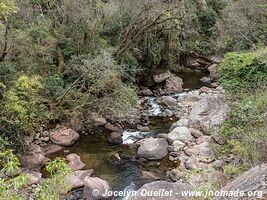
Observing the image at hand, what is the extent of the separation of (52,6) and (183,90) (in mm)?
8535

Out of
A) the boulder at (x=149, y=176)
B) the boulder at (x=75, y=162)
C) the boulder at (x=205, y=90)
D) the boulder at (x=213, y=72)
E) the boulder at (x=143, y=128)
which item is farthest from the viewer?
the boulder at (x=213, y=72)

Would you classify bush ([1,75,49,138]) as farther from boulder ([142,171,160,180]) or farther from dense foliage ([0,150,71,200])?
dense foliage ([0,150,71,200])

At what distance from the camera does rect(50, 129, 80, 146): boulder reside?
1052 centimetres

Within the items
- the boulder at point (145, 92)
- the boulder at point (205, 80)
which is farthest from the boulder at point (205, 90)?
the boulder at point (145, 92)

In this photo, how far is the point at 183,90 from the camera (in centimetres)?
1684

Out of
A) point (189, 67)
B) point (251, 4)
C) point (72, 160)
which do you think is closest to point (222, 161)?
point (72, 160)

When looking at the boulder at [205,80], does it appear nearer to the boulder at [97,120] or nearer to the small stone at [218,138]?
the boulder at [97,120]

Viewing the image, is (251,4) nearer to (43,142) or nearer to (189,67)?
(189,67)

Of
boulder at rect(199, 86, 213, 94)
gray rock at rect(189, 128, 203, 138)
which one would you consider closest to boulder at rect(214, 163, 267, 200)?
gray rock at rect(189, 128, 203, 138)

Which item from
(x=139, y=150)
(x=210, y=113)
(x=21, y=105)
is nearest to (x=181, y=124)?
(x=210, y=113)

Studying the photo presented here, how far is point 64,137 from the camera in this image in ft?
35.1

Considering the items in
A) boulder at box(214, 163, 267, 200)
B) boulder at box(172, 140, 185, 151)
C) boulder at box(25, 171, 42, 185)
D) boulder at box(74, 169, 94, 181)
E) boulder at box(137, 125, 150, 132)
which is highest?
boulder at box(214, 163, 267, 200)

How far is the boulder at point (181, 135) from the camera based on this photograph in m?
10.7

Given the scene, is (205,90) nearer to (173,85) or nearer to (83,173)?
(173,85)
